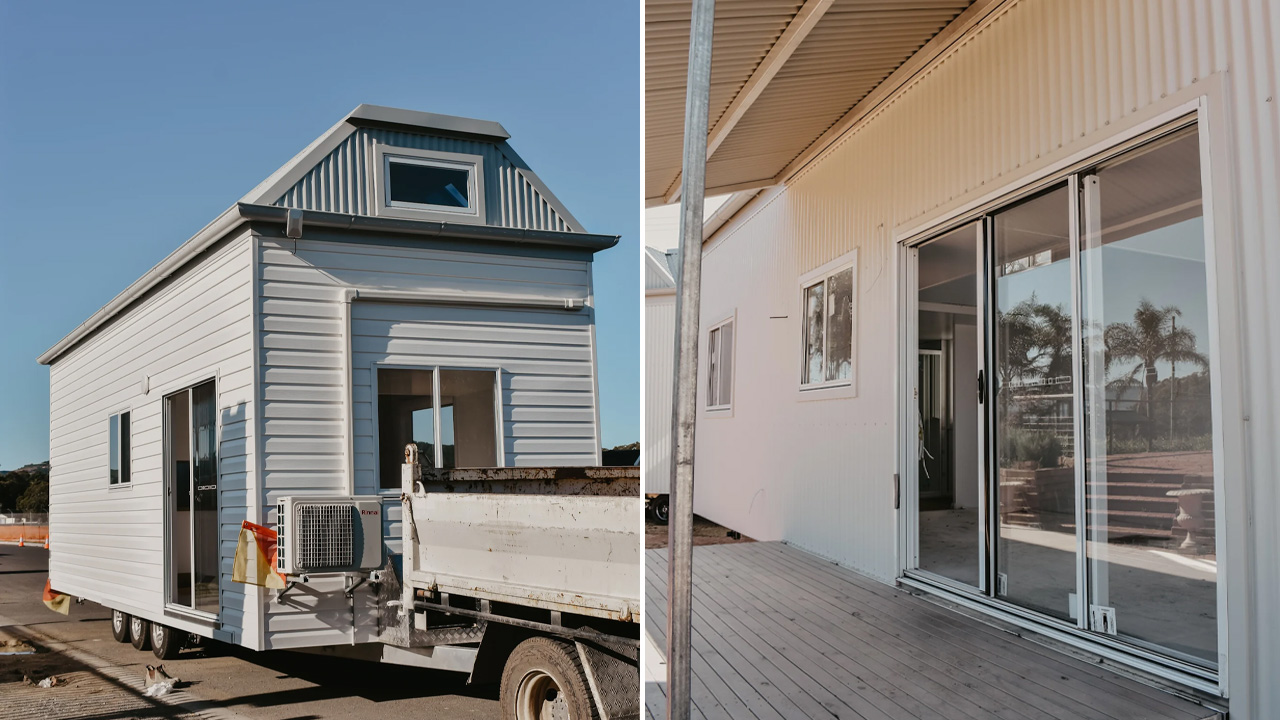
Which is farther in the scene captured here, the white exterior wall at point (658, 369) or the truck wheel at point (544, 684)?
the white exterior wall at point (658, 369)

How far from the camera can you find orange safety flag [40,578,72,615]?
2.45 meters

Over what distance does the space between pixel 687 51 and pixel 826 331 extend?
237cm

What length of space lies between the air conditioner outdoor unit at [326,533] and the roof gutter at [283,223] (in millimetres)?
671

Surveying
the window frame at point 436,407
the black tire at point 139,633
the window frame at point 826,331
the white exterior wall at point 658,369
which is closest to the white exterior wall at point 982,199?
the window frame at point 826,331

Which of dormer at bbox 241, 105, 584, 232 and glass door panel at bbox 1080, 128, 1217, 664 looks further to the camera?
glass door panel at bbox 1080, 128, 1217, 664

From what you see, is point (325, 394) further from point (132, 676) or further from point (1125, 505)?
point (1125, 505)

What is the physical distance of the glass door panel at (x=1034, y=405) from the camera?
150 inches

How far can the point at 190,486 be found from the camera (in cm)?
250

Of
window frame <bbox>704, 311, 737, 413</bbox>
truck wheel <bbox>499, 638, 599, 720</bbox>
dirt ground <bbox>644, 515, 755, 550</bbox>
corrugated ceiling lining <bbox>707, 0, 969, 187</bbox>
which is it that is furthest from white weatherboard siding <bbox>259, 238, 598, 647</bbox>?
window frame <bbox>704, 311, 737, 413</bbox>

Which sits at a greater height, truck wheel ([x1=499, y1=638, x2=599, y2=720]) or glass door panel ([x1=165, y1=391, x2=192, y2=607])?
glass door panel ([x1=165, y1=391, x2=192, y2=607])

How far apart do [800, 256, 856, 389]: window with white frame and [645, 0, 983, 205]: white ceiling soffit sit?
0.91 metres

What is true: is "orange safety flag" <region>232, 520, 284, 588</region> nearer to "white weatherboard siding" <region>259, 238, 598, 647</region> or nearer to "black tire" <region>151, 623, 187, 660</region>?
"white weatherboard siding" <region>259, 238, 598, 647</region>

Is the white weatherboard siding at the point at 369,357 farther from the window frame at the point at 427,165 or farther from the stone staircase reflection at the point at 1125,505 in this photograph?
the stone staircase reflection at the point at 1125,505

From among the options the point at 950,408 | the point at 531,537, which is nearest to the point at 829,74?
the point at 950,408
